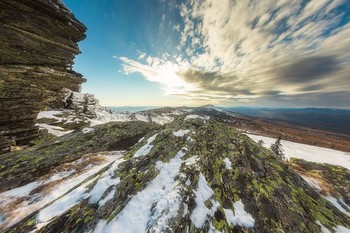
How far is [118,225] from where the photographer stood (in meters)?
5.59

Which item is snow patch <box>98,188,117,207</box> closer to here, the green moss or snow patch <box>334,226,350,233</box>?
the green moss

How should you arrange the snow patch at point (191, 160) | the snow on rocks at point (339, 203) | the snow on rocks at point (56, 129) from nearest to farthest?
the snow patch at point (191, 160)
the snow on rocks at point (339, 203)
the snow on rocks at point (56, 129)

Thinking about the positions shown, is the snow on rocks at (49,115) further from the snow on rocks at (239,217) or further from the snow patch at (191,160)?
the snow on rocks at (239,217)

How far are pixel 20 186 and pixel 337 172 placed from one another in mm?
23392

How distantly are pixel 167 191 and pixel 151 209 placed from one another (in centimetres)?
107

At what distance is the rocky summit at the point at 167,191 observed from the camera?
19.5 feet

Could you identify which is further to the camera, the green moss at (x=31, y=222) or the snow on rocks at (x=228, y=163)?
the snow on rocks at (x=228, y=163)

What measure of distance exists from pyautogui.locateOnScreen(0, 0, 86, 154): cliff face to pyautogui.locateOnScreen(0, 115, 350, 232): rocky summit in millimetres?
8684

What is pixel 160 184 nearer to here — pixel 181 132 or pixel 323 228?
pixel 181 132

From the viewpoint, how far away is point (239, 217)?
6.70 m

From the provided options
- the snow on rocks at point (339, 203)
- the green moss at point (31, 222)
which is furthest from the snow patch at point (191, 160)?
the snow on rocks at point (339, 203)

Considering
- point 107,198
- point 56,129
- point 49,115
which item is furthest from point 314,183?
point 49,115

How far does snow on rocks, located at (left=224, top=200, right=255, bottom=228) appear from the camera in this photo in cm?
647

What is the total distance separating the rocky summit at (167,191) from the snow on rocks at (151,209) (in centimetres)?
3
